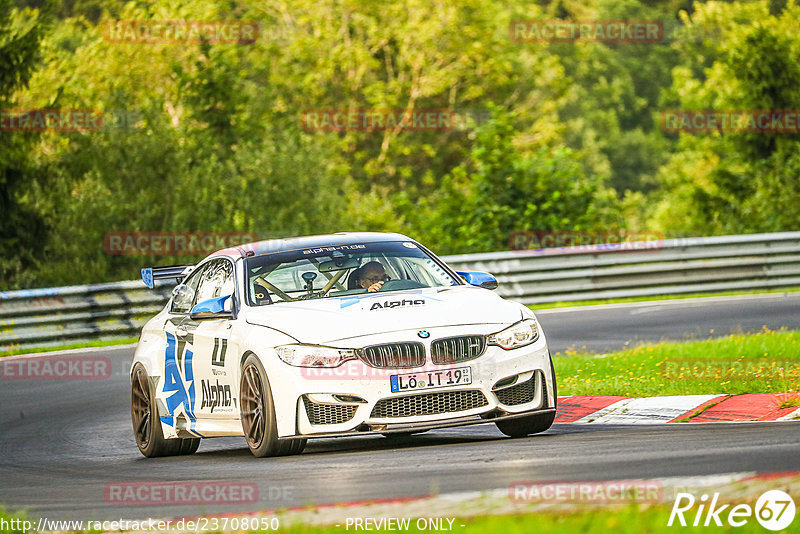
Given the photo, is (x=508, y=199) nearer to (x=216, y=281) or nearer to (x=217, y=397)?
(x=216, y=281)

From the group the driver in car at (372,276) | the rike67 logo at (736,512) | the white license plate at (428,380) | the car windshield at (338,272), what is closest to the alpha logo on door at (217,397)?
the car windshield at (338,272)

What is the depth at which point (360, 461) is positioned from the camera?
8.71m

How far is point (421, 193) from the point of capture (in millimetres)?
53719

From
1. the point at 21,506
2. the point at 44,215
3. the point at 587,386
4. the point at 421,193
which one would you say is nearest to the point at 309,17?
the point at 421,193

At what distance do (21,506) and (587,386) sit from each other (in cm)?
561

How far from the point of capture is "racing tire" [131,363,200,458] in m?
10.7

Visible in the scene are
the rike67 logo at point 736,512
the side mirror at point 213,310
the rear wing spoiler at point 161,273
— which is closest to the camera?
the rike67 logo at point 736,512

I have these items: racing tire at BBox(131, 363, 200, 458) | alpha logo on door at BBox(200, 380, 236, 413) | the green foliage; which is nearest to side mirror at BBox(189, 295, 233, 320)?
alpha logo on door at BBox(200, 380, 236, 413)

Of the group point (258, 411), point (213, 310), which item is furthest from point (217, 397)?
point (258, 411)

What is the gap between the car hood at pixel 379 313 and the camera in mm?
9016

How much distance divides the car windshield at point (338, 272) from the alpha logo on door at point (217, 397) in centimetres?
68

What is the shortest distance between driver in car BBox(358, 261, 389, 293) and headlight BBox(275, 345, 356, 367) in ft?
4.01

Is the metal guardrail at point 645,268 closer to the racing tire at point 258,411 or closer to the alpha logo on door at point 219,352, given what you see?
the alpha logo on door at point 219,352

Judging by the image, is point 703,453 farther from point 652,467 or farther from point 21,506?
point 21,506
